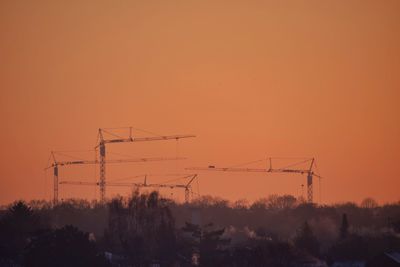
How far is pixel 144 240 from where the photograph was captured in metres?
151

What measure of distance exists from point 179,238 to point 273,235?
40.8 metres

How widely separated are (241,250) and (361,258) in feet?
63.0

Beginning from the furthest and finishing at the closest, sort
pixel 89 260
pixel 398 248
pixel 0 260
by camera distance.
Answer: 1. pixel 398 248
2. pixel 0 260
3. pixel 89 260

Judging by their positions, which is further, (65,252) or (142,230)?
(142,230)

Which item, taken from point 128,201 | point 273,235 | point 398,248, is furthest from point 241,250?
point 273,235

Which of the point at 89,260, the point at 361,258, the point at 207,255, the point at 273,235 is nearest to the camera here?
the point at 89,260

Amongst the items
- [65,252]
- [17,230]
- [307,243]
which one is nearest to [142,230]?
[17,230]

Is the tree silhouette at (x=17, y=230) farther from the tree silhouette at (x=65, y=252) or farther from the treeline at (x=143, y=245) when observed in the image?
the tree silhouette at (x=65, y=252)

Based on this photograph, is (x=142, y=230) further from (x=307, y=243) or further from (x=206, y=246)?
(x=307, y=243)

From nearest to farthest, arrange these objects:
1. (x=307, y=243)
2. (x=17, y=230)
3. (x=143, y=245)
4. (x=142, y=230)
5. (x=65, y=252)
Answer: (x=65, y=252), (x=143, y=245), (x=17, y=230), (x=142, y=230), (x=307, y=243)

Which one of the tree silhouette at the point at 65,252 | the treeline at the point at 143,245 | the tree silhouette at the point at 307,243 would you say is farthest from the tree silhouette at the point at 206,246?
the tree silhouette at the point at 65,252

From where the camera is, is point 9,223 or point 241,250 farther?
point 9,223

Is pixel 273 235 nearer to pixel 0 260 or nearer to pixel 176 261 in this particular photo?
pixel 176 261

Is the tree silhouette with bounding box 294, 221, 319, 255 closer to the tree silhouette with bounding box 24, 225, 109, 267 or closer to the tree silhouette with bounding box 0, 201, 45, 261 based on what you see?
the tree silhouette with bounding box 0, 201, 45, 261
